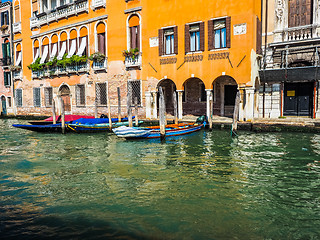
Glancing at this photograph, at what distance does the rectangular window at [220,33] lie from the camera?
13.5 m

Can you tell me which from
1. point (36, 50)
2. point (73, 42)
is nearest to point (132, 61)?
point (73, 42)

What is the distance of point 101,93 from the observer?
1819cm

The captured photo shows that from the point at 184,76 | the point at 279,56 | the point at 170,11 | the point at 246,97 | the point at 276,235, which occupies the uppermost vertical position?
the point at 170,11

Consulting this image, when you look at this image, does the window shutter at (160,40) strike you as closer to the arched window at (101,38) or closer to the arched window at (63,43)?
the arched window at (101,38)

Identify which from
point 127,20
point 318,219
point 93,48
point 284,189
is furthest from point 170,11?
point 318,219

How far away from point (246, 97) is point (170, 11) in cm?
611

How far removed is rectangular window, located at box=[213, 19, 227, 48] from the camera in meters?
13.5

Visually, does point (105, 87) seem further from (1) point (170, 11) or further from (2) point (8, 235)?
(2) point (8, 235)

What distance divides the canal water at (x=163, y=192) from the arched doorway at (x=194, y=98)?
7.46 metres

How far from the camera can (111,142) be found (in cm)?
1100

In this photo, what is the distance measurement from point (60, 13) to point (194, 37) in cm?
1072

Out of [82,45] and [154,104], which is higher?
[82,45]

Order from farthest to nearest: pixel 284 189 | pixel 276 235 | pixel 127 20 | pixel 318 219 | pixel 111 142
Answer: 1. pixel 127 20
2. pixel 111 142
3. pixel 284 189
4. pixel 318 219
5. pixel 276 235

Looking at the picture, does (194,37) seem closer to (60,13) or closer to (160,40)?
(160,40)
